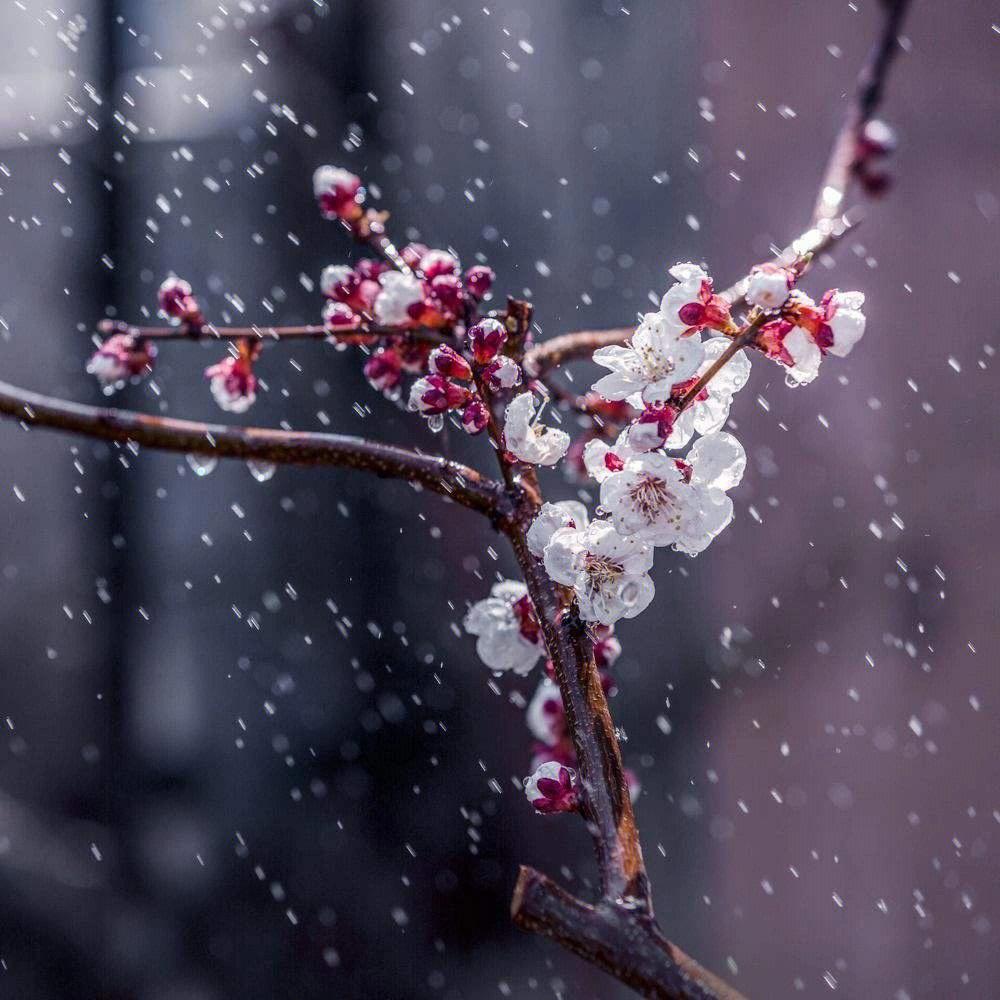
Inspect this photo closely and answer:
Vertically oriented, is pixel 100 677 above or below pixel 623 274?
below

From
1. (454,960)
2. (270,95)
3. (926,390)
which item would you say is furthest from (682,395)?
(270,95)

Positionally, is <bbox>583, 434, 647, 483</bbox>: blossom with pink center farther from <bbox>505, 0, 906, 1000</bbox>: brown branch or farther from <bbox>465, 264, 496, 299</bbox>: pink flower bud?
<bbox>465, 264, 496, 299</bbox>: pink flower bud

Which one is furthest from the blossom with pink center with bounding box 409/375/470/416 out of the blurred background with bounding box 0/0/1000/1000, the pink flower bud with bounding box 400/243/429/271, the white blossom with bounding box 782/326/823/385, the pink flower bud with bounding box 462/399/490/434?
the blurred background with bounding box 0/0/1000/1000

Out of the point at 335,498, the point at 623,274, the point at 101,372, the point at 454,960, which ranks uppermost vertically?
the point at 623,274

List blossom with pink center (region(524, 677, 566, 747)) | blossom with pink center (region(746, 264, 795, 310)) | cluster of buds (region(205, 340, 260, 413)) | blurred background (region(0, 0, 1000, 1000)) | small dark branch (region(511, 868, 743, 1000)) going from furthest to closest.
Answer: blurred background (region(0, 0, 1000, 1000))
blossom with pink center (region(524, 677, 566, 747))
cluster of buds (region(205, 340, 260, 413))
blossom with pink center (region(746, 264, 795, 310))
small dark branch (region(511, 868, 743, 1000))

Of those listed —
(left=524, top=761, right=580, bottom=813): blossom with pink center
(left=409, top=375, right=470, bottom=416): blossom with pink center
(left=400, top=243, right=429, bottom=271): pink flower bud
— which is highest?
(left=400, top=243, right=429, bottom=271): pink flower bud

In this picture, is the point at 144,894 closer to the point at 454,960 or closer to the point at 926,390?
the point at 454,960

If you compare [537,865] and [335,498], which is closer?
[537,865]

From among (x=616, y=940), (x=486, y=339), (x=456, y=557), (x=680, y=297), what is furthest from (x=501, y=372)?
(x=456, y=557)
